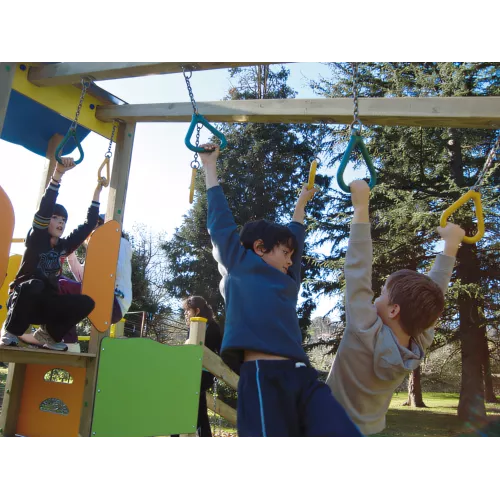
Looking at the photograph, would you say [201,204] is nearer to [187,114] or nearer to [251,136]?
[251,136]

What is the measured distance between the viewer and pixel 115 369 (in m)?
3.28

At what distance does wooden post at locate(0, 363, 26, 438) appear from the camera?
3.70 metres

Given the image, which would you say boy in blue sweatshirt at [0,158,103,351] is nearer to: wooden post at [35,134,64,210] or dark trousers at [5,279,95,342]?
dark trousers at [5,279,95,342]

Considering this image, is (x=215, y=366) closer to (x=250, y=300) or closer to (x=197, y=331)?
(x=197, y=331)

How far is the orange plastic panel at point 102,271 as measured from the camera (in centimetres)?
325

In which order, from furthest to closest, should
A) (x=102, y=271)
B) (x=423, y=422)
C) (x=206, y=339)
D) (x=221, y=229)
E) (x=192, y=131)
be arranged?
(x=423, y=422), (x=206, y=339), (x=102, y=271), (x=192, y=131), (x=221, y=229)

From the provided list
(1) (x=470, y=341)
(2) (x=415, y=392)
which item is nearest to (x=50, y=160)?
(1) (x=470, y=341)

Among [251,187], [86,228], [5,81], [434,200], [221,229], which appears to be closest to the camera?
[221,229]

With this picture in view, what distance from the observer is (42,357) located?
2.98 metres

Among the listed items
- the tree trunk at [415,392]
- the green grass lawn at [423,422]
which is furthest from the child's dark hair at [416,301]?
the tree trunk at [415,392]

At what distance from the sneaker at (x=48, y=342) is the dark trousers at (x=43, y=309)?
0.04 meters

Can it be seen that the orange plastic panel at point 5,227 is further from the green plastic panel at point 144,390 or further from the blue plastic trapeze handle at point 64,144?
the green plastic panel at point 144,390

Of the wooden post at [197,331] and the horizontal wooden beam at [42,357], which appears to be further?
the wooden post at [197,331]

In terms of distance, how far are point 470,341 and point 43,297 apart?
30.1ft
